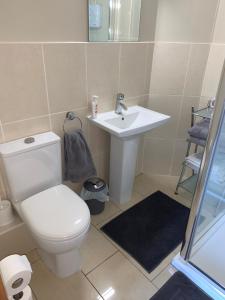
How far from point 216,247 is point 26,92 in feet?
5.15

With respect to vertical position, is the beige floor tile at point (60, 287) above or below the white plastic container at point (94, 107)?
below

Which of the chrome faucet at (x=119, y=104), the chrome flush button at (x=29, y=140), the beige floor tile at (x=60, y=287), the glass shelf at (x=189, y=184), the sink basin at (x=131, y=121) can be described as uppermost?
the chrome faucet at (x=119, y=104)

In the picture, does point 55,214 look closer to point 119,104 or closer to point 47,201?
point 47,201

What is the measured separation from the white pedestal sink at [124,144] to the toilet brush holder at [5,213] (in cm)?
83

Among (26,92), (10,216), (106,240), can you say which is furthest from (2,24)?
(106,240)

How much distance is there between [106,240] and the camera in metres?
1.77

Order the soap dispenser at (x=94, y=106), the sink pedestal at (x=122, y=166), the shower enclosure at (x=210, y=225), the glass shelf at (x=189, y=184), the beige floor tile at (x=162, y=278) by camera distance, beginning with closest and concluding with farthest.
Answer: the shower enclosure at (x=210, y=225)
the beige floor tile at (x=162, y=278)
the soap dispenser at (x=94, y=106)
the sink pedestal at (x=122, y=166)
the glass shelf at (x=189, y=184)

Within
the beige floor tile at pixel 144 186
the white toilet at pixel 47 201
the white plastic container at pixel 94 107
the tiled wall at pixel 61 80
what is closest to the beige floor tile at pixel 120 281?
the white toilet at pixel 47 201

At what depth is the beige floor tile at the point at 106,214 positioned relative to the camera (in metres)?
1.93

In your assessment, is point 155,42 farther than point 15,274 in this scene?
Yes

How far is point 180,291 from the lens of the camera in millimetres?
1146

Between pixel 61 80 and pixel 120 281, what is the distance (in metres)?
1.38

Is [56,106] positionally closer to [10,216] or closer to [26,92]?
[26,92]

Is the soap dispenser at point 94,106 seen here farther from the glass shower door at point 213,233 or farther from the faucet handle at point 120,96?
the glass shower door at point 213,233
